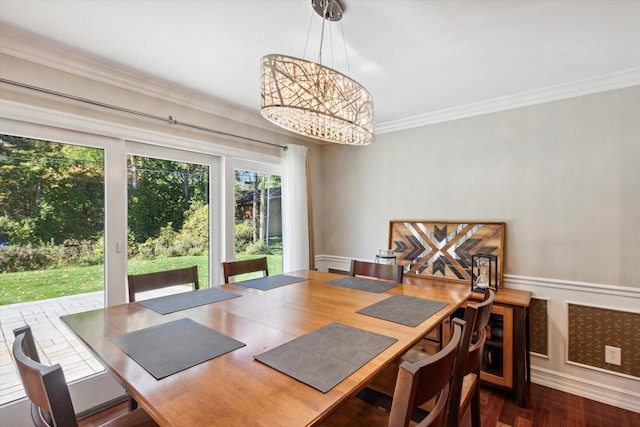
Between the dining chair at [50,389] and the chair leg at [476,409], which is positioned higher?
the dining chair at [50,389]

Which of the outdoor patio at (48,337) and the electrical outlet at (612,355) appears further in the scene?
the electrical outlet at (612,355)

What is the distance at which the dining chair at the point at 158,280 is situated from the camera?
5.51 feet

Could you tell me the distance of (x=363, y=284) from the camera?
200 cm

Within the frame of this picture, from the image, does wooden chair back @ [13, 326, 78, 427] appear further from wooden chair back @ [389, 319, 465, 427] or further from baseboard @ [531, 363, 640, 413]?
baseboard @ [531, 363, 640, 413]

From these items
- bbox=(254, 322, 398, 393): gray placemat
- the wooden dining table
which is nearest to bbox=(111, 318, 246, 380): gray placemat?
the wooden dining table

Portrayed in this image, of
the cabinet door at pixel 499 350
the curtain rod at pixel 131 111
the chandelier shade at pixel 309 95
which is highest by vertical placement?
the curtain rod at pixel 131 111

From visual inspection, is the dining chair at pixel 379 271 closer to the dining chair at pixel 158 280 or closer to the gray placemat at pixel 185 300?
the gray placemat at pixel 185 300

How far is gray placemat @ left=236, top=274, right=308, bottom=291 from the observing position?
6.37ft

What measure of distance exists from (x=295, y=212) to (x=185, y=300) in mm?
1753

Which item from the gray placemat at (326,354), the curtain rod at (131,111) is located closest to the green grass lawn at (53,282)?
the curtain rod at (131,111)

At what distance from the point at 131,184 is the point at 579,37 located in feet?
9.98

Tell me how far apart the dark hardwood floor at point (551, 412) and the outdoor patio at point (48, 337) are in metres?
2.58

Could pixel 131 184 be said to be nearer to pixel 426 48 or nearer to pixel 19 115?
pixel 19 115

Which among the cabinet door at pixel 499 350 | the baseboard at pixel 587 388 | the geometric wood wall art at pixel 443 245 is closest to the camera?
the baseboard at pixel 587 388
